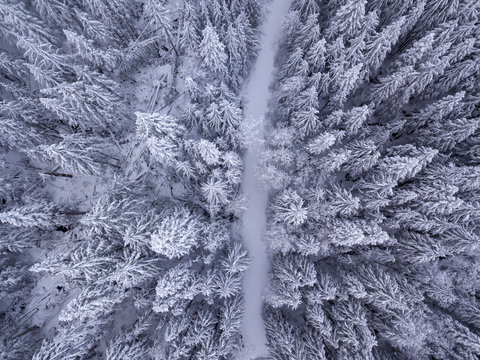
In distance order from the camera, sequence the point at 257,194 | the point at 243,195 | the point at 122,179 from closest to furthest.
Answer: the point at 122,179 → the point at 243,195 → the point at 257,194

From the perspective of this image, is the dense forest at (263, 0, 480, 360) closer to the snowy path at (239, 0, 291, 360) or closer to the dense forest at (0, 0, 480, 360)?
the dense forest at (0, 0, 480, 360)

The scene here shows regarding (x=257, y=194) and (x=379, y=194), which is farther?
(x=257, y=194)

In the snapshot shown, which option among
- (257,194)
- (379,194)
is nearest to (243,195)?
(257,194)

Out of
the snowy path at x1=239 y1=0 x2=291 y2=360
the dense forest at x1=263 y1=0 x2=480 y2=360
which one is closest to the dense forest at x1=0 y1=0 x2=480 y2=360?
the dense forest at x1=263 y1=0 x2=480 y2=360

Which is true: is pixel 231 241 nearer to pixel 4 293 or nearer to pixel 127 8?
pixel 4 293

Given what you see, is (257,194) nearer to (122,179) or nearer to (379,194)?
(379,194)

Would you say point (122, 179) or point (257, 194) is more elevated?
point (122, 179)
